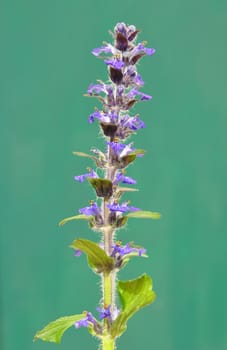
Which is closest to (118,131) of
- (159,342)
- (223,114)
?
(223,114)

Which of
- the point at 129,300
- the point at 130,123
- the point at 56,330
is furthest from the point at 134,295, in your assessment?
the point at 130,123

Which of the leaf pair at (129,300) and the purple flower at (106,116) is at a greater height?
the purple flower at (106,116)

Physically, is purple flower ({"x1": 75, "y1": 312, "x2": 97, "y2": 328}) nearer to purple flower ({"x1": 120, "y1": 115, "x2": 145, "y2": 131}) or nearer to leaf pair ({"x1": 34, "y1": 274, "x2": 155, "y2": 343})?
leaf pair ({"x1": 34, "y1": 274, "x2": 155, "y2": 343})

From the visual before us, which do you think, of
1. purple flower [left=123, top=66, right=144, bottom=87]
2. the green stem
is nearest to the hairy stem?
the green stem

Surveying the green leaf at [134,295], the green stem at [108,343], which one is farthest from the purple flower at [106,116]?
the green stem at [108,343]

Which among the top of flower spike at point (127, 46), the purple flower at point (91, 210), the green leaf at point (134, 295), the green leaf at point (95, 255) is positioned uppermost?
the top of flower spike at point (127, 46)

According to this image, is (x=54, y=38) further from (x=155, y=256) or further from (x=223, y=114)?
(x=155, y=256)

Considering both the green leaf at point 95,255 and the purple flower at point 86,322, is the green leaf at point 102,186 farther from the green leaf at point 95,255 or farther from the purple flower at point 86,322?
the purple flower at point 86,322
